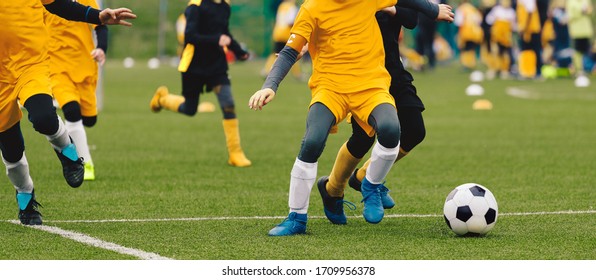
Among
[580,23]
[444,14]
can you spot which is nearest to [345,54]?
[444,14]

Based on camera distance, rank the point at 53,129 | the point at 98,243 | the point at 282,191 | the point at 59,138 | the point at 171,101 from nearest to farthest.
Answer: the point at 98,243 < the point at 53,129 < the point at 59,138 < the point at 282,191 < the point at 171,101

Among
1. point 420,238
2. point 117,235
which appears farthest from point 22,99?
point 420,238

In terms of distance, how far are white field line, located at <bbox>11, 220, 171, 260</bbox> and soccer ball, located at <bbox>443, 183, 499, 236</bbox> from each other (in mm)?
2013

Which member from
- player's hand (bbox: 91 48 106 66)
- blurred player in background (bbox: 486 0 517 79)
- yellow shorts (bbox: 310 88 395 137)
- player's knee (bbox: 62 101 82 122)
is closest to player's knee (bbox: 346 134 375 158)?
yellow shorts (bbox: 310 88 395 137)

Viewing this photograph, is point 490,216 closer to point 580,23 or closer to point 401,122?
point 401,122

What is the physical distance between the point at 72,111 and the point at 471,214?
186 inches

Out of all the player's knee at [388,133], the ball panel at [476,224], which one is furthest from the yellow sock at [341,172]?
the ball panel at [476,224]

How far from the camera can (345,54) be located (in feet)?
25.7

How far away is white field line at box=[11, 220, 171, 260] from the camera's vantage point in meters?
6.85

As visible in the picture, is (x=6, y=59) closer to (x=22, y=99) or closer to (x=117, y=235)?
(x=22, y=99)

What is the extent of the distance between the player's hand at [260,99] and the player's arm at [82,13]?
4.88 feet

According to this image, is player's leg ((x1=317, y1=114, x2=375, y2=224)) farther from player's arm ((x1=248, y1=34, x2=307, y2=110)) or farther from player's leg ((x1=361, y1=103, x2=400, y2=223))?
player's arm ((x1=248, y1=34, x2=307, y2=110))
